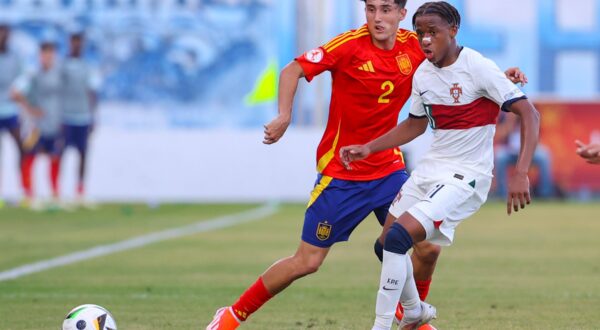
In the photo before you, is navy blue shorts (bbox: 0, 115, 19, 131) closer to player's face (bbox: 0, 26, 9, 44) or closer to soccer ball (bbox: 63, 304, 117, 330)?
player's face (bbox: 0, 26, 9, 44)

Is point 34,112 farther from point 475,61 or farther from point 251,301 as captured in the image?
point 475,61

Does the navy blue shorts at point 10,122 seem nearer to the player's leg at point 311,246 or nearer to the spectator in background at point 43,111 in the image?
the spectator in background at point 43,111

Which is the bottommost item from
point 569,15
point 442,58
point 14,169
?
point 14,169

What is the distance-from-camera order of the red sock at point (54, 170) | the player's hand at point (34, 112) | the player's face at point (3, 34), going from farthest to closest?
the player's hand at point (34, 112) < the red sock at point (54, 170) < the player's face at point (3, 34)

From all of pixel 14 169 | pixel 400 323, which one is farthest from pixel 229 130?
pixel 400 323

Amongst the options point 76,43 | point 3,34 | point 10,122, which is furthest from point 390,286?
point 10,122

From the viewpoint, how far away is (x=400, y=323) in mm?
8016

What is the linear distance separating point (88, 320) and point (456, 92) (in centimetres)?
247

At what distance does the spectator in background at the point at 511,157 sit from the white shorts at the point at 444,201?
17.8 metres

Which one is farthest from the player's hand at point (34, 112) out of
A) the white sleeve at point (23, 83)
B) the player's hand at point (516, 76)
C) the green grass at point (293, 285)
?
the player's hand at point (516, 76)

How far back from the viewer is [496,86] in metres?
7.47

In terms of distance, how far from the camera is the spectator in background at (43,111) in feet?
76.9

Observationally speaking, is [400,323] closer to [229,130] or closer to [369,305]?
[369,305]

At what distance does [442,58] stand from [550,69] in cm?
2302
